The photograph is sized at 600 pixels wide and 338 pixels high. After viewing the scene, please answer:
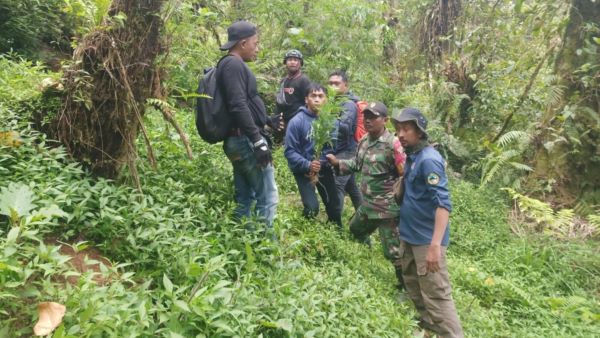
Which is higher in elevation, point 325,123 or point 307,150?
point 325,123

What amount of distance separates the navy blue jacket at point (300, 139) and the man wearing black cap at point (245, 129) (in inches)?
38.0

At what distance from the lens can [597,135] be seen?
7.46 meters

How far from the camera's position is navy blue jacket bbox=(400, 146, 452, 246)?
12.6ft

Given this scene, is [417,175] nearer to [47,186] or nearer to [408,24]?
[47,186]

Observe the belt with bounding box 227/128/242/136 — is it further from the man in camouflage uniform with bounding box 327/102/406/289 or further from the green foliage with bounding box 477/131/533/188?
the green foliage with bounding box 477/131/533/188

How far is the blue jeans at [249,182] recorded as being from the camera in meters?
4.22

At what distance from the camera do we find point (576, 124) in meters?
7.61

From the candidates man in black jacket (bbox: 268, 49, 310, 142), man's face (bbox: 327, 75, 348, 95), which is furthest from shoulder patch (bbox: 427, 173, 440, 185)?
man in black jacket (bbox: 268, 49, 310, 142)

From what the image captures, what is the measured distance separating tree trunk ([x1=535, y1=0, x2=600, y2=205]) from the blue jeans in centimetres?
572

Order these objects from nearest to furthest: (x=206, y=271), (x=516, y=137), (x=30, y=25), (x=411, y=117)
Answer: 1. (x=206, y=271)
2. (x=411, y=117)
3. (x=30, y=25)
4. (x=516, y=137)

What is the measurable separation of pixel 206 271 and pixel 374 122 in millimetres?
2586

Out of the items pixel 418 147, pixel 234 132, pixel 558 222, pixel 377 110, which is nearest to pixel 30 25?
pixel 234 132

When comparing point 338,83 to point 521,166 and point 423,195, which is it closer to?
point 423,195

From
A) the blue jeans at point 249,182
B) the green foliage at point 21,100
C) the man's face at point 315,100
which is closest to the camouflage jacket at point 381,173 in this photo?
the man's face at point 315,100
